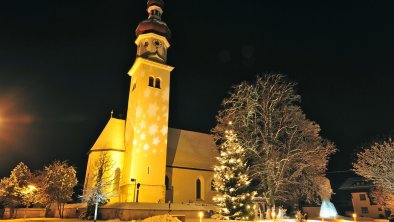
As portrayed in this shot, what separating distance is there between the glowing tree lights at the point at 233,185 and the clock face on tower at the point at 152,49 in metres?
15.4

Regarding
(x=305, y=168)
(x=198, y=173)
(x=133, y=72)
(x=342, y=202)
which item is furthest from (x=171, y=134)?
(x=342, y=202)

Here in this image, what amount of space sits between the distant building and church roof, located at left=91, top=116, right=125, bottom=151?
35269 millimetres

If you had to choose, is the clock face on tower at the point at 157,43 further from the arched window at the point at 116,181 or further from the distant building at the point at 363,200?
the distant building at the point at 363,200

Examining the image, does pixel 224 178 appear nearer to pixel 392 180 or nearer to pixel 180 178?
pixel 180 178

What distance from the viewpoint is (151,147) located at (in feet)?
102

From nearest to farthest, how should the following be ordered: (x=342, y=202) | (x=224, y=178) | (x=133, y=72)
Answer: (x=224, y=178) → (x=133, y=72) → (x=342, y=202)

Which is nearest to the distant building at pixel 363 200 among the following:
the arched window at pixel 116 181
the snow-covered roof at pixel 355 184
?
the snow-covered roof at pixel 355 184

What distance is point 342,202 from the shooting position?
153 feet

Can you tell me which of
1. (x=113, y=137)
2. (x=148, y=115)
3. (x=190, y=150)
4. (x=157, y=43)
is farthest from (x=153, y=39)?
(x=190, y=150)

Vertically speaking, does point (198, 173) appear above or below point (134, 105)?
below

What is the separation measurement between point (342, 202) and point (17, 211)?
44900 millimetres

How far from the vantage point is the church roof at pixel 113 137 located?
32.4 metres

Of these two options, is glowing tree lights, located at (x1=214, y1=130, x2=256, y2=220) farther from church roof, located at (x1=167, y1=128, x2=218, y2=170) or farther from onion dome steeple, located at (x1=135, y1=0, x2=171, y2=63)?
onion dome steeple, located at (x1=135, y1=0, x2=171, y2=63)

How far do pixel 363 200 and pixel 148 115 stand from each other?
114ft
